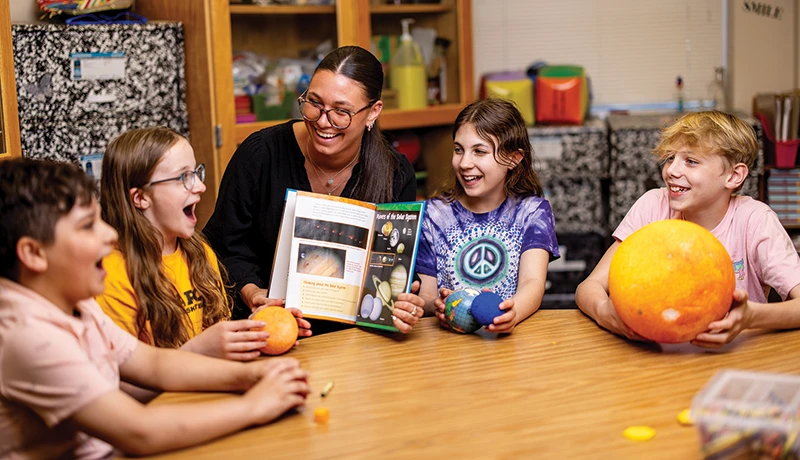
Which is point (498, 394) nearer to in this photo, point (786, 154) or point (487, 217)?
point (487, 217)

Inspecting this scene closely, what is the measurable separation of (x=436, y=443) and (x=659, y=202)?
1.07 metres

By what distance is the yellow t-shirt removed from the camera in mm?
1687

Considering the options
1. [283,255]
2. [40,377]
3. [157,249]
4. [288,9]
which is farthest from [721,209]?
[288,9]

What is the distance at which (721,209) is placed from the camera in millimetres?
1963

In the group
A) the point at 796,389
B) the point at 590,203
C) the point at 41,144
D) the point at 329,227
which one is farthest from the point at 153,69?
the point at 796,389

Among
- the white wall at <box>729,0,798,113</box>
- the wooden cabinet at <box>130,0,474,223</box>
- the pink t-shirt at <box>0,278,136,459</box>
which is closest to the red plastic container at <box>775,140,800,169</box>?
the white wall at <box>729,0,798,113</box>

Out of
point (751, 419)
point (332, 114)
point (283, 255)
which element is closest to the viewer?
point (751, 419)

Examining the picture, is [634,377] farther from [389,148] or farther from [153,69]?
[153,69]

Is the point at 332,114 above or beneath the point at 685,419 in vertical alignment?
above

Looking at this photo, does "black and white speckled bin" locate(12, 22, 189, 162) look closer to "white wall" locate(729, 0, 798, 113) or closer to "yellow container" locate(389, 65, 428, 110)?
"yellow container" locate(389, 65, 428, 110)

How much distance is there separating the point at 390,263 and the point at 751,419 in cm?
92

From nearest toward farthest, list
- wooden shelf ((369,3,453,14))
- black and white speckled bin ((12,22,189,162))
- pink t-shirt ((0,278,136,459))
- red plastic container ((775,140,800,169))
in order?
pink t-shirt ((0,278,136,459)) < black and white speckled bin ((12,22,189,162)) < red plastic container ((775,140,800,169)) < wooden shelf ((369,3,453,14))

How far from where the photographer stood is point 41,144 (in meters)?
2.63

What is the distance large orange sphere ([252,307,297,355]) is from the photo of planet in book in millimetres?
165
